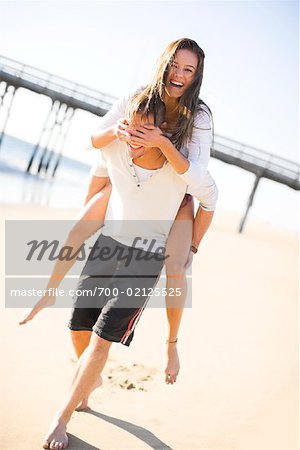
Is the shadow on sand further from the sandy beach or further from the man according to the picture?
the man

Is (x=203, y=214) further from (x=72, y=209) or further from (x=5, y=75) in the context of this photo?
(x=5, y=75)

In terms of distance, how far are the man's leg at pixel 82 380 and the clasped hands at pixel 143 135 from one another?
39.7 inches

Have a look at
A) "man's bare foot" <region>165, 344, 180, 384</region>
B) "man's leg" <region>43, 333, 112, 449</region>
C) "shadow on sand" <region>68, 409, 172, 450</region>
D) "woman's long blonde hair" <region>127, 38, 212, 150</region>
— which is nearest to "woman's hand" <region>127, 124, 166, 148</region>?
"woman's long blonde hair" <region>127, 38, 212, 150</region>

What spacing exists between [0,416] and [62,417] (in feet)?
1.35

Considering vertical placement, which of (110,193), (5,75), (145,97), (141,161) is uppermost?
(145,97)

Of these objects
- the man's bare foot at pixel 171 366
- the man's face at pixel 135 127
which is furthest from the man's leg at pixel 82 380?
the man's face at pixel 135 127

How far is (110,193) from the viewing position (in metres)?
3.06

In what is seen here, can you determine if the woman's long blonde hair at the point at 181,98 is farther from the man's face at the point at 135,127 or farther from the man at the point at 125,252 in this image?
the man at the point at 125,252

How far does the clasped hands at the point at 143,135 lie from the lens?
2537 millimetres

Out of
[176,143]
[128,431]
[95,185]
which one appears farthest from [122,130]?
[128,431]

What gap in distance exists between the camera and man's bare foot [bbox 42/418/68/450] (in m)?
2.76

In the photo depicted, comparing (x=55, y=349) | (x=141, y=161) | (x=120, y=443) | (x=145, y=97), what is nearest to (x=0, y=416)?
(x=120, y=443)

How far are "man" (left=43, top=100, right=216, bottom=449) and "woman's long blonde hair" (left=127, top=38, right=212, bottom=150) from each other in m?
0.19

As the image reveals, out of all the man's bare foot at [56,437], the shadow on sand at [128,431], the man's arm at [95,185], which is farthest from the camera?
the man's arm at [95,185]
